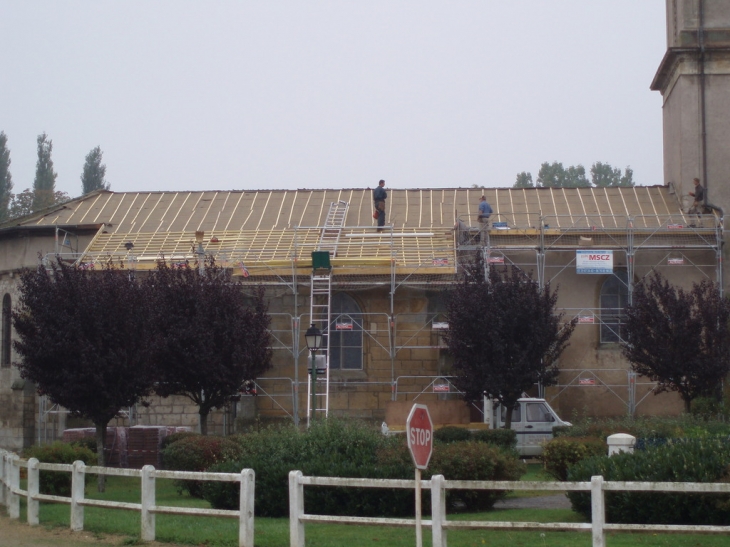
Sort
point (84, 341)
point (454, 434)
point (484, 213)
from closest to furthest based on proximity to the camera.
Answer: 1. point (84, 341)
2. point (454, 434)
3. point (484, 213)

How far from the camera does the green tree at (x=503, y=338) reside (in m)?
23.7

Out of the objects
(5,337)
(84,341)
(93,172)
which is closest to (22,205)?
(93,172)

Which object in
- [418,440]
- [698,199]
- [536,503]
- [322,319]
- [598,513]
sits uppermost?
[698,199]

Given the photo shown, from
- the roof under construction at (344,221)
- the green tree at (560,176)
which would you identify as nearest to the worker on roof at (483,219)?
the roof under construction at (344,221)

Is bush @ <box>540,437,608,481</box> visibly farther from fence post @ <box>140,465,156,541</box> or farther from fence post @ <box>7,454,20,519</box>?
fence post @ <box>7,454,20,519</box>

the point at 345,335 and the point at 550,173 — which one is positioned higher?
the point at 550,173

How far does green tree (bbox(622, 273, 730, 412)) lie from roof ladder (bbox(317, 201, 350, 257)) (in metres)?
8.54

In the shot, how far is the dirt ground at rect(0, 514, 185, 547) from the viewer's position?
40.2 ft

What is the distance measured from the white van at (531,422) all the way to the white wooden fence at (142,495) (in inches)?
491

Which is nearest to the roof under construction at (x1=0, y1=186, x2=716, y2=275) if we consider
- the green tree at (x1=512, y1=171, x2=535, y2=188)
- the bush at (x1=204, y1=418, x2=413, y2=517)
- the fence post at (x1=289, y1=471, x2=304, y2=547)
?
the bush at (x1=204, y1=418, x2=413, y2=517)

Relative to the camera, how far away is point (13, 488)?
14617 millimetres

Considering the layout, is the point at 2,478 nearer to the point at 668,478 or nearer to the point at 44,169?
the point at 668,478

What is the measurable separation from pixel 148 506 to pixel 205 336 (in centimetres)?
1092

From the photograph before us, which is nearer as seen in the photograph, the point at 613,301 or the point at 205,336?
the point at 205,336
